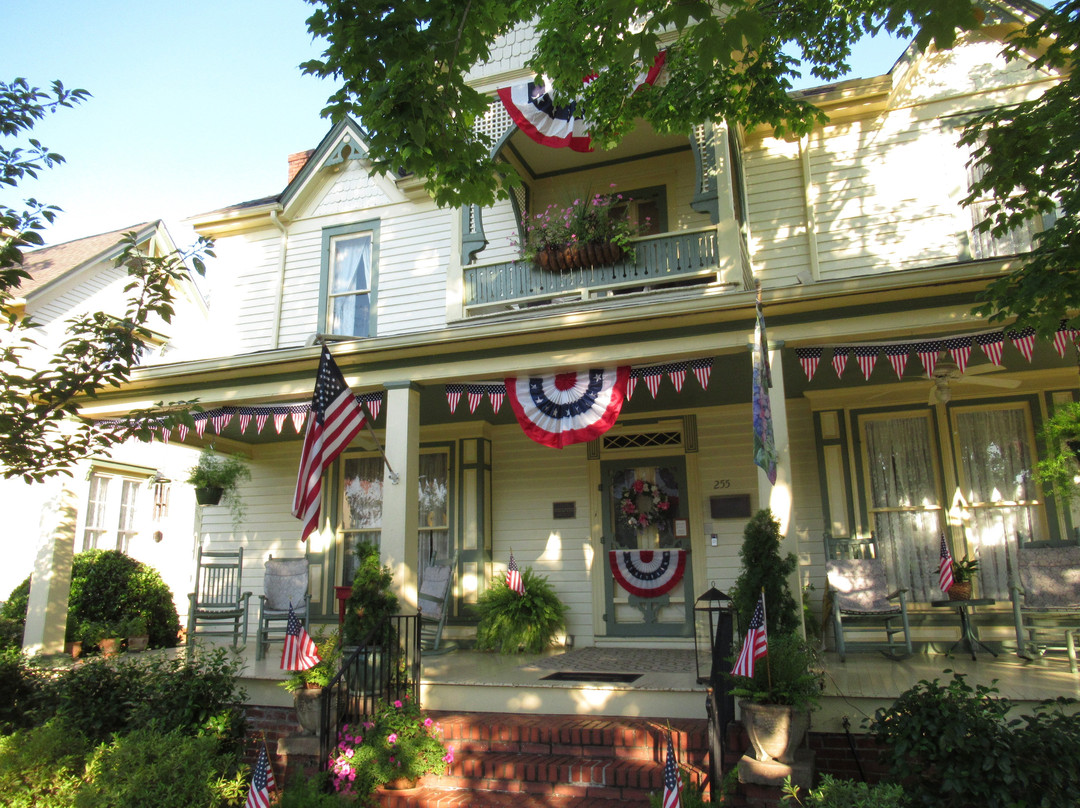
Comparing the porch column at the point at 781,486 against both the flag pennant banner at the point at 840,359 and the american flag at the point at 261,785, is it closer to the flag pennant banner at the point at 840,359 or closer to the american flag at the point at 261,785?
the flag pennant banner at the point at 840,359

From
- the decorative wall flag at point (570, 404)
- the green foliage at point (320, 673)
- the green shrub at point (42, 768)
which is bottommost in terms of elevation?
the green shrub at point (42, 768)

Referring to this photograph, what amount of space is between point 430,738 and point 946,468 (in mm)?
6455

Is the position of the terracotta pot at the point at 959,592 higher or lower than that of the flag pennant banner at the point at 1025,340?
lower

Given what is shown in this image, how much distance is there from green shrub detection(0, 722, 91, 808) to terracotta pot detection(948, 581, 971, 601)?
7.90m

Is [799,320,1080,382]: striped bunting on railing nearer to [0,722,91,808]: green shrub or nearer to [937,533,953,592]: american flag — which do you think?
[937,533,953,592]: american flag

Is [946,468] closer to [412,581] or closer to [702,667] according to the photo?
[702,667]

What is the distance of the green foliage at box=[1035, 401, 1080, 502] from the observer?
285 inches

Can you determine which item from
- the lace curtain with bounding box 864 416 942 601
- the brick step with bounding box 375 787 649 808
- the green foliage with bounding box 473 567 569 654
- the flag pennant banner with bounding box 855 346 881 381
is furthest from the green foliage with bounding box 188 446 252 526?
the lace curtain with bounding box 864 416 942 601

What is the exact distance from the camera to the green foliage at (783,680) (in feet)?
16.5

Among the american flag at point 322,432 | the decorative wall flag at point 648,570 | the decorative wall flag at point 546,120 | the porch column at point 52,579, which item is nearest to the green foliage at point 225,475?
the porch column at point 52,579

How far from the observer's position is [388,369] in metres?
8.38

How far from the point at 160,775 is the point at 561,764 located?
2824mm

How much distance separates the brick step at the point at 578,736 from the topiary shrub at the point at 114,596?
6906 millimetres

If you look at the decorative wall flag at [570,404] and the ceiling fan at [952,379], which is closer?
the ceiling fan at [952,379]
